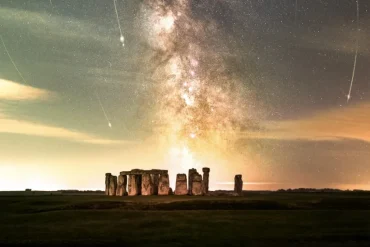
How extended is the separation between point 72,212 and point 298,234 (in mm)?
18349

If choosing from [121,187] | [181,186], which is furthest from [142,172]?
[181,186]

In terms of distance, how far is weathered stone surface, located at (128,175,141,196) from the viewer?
59.2 metres

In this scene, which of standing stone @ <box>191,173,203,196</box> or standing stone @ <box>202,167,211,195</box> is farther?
standing stone @ <box>202,167,211,195</box>

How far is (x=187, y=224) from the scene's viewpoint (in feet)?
102

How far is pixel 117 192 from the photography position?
6053cm

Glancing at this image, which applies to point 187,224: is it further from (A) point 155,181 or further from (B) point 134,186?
(A) point 155,181

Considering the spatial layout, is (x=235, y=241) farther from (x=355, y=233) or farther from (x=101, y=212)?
(x=101, y=212)

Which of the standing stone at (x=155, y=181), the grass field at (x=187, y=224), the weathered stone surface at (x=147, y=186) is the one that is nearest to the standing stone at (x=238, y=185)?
the standing stone at (x=155, y=181)

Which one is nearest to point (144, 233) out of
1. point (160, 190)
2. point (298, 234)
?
point (298, 234)

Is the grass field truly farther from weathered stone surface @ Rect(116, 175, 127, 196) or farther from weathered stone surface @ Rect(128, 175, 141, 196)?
weathered stone surface @ Rect(116, 175, 127, 196)

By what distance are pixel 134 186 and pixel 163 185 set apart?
3554 mm

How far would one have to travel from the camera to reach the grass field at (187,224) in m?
25.2

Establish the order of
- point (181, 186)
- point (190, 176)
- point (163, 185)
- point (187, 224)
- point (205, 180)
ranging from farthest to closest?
point (205, 180) → point (190, 176) → point (181, 186) → point (163, 185) → point (187, 224)

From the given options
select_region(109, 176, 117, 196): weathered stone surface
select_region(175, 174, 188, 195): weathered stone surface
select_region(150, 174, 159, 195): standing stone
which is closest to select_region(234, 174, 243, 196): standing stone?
select_region(175, 174, 188, 195): weathered stone surface
